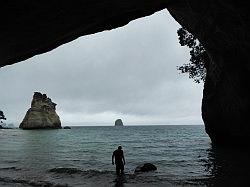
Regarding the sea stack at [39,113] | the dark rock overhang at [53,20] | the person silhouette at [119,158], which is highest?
the sea stack at [39,113]

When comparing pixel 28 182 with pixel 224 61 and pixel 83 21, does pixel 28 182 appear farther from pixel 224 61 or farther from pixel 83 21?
pixel 224 61

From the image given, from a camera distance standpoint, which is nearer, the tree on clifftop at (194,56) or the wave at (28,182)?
the wave at (28,182)

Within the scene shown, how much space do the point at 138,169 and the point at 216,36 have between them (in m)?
11.0

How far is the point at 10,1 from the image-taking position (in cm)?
645

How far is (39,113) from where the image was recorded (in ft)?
451

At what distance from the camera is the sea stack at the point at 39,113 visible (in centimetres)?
13688

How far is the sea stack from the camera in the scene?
137m

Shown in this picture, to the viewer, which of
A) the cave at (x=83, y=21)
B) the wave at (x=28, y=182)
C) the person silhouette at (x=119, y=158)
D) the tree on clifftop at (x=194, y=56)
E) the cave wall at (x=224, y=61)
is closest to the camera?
the cave at (x=83, y=21)

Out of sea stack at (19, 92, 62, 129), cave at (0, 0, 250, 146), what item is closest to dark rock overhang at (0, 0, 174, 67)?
cave at (0, 0, 250, 146)

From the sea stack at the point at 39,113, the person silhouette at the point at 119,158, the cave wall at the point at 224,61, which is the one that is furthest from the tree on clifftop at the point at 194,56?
the sea stack at the point at 39,113

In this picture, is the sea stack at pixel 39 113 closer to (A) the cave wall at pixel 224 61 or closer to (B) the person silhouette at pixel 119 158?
(A) the cave wall at pixel 224 61

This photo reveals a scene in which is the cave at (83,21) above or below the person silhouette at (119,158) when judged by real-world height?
above

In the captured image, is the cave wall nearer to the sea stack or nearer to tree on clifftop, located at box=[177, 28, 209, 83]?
tree on clifftop, located at box=[177, 28, 209, 83]

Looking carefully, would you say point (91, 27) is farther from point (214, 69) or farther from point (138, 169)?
point (214, 69)
